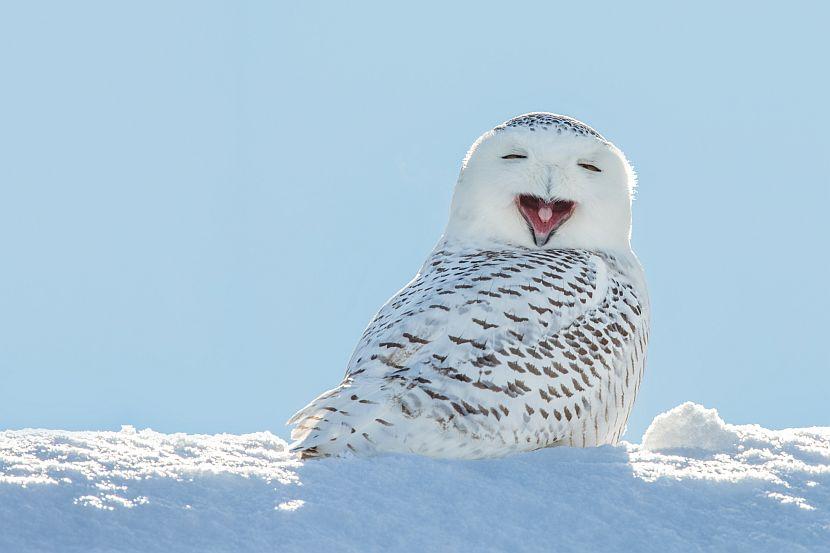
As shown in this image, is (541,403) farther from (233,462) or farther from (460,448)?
(233,462)

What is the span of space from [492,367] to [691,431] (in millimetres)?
909

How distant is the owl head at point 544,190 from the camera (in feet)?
14.7

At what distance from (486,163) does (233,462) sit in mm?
1934

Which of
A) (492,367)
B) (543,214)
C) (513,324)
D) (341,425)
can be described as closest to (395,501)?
(341,425)

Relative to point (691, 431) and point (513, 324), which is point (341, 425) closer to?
point (513, 324)

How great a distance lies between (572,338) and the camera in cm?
390

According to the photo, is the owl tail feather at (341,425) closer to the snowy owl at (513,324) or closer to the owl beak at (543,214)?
the snowy owl at (513,324)

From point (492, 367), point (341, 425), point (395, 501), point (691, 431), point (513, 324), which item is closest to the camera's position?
point (395, 501)

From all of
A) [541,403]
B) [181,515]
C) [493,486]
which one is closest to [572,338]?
[541,403]

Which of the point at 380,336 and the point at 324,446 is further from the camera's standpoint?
the point at 380,336

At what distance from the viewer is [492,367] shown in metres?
3.66

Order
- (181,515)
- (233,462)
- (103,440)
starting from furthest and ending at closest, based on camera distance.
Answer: (103,440) → (233,462) → (181,515)

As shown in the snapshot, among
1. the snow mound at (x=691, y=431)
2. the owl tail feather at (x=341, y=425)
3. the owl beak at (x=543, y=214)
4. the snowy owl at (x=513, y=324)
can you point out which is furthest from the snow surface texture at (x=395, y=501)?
the owl beak at (x=543, y=214)

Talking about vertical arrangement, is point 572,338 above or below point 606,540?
above
